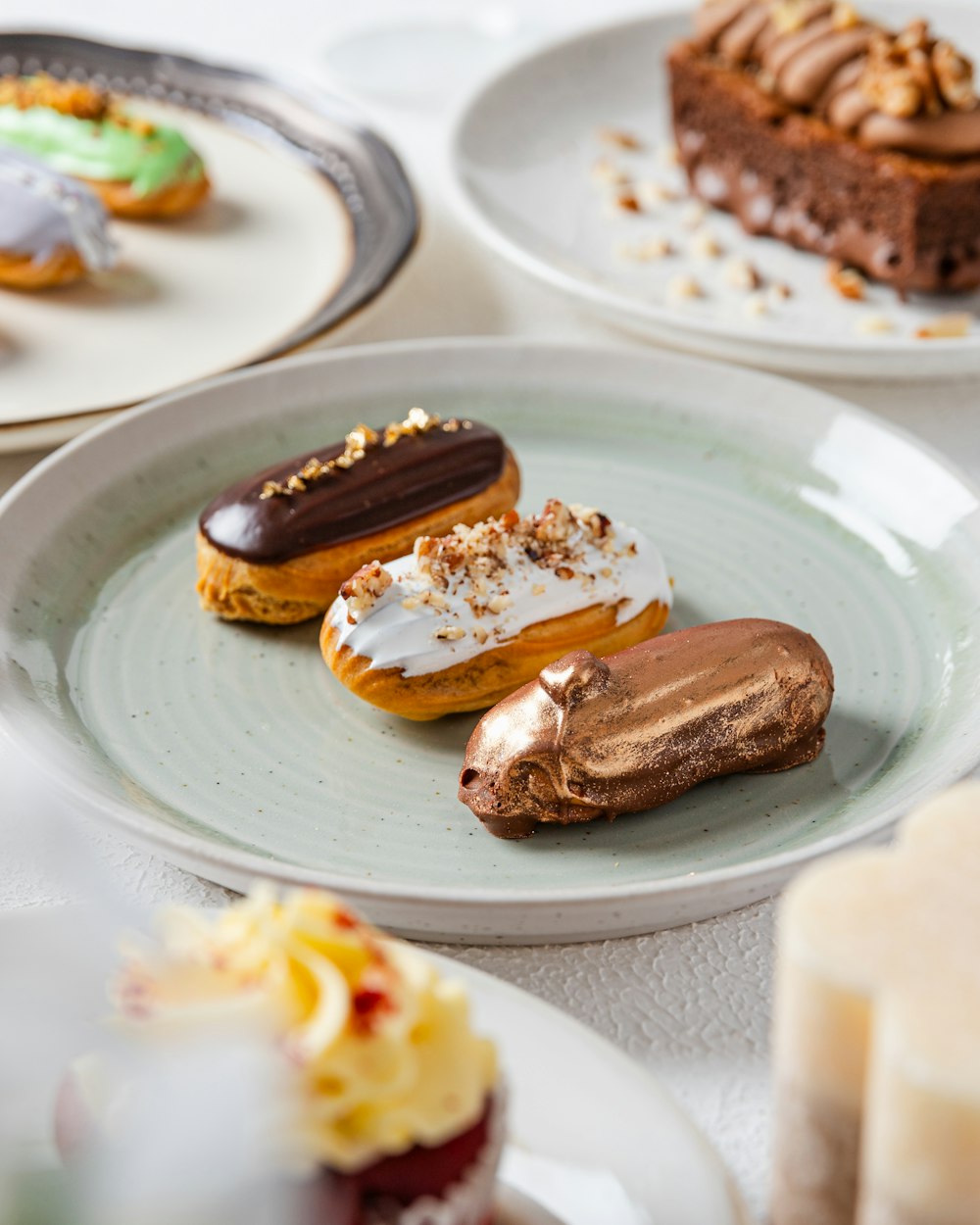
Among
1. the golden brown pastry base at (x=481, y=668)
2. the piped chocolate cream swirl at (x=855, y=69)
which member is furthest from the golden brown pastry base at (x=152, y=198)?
the golden brown pastry base at (x=481, y=668)

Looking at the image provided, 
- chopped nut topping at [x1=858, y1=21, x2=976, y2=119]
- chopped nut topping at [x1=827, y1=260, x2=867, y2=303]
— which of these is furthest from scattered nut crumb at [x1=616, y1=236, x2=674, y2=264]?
chopped nut topping at [x1=858, y1=21, x2=976, y2=119]

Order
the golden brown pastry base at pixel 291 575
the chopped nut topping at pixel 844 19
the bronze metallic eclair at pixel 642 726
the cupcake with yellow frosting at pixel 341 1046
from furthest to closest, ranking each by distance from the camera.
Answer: the chopped nut topping at pixel 844 19, the golden brown pastry base at pixel 291 575, the bronze metallic eclair at pixel 642 726, the cupcake with yellow frosting at pixel 341 1046

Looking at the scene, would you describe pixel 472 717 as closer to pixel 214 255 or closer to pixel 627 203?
pixel 214 255

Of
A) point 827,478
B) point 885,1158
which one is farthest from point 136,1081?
point 827,478

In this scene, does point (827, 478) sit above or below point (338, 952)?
below

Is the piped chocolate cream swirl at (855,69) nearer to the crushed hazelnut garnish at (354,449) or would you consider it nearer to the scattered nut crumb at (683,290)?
the scattered nut crumb at (683,290)

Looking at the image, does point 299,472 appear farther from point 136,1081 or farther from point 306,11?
point 306,11
